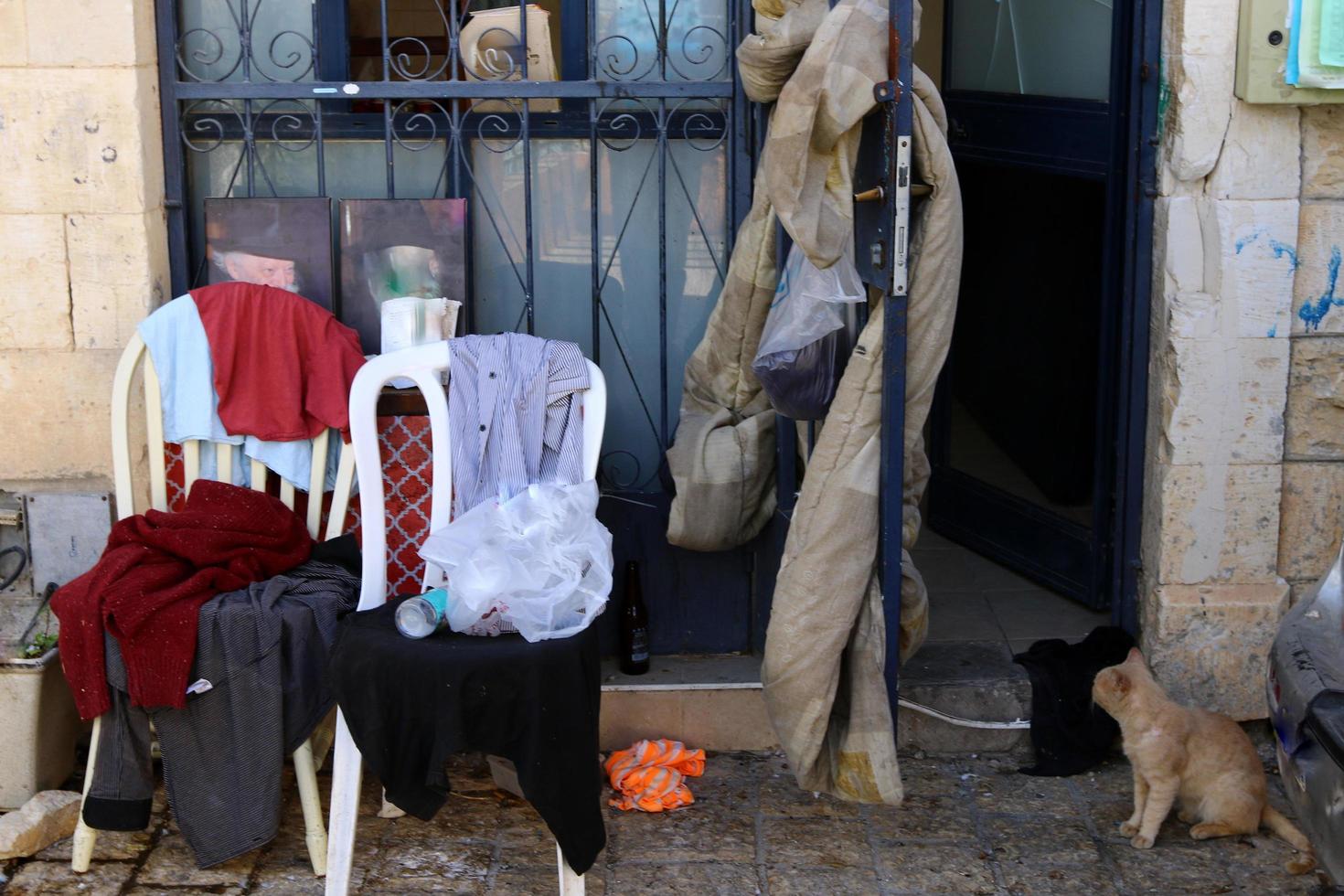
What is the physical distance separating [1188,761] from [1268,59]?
187 centimetres

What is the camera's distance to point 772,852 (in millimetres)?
3953

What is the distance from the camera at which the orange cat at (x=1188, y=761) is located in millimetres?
3869

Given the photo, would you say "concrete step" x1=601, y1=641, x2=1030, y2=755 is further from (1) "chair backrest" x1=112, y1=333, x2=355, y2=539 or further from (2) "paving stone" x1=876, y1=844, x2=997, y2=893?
(1) "chair backrest" x1=112, y1=333, x2=355, y2=539

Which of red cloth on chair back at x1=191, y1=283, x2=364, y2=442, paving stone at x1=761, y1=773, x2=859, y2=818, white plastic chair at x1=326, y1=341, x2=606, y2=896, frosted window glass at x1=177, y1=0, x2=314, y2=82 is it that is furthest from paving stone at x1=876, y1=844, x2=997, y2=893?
A: frosted window glass at x1=177, y1=0, x2=314, y2=82

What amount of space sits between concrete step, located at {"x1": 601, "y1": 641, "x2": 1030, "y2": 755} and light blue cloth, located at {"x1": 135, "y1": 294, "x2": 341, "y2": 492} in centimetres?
126

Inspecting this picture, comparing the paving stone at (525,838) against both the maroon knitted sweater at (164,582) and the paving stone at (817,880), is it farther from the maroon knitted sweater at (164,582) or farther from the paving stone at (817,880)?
the maroon knitted sweater at (164,582)

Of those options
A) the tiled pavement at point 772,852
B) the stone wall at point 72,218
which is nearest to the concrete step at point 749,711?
the tiled pavement at point 772,852

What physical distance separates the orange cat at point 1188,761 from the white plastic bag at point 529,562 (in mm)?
1363

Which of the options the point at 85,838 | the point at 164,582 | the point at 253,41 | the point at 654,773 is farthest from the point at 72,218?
the point at 654,773

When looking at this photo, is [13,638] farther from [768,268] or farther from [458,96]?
[768,268]

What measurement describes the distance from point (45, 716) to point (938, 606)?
2.78 meters

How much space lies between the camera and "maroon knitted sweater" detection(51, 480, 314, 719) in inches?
145

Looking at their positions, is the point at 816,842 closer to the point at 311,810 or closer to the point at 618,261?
the point at 311,810

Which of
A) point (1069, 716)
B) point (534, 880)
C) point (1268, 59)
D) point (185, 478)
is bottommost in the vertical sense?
point (534, 880)
